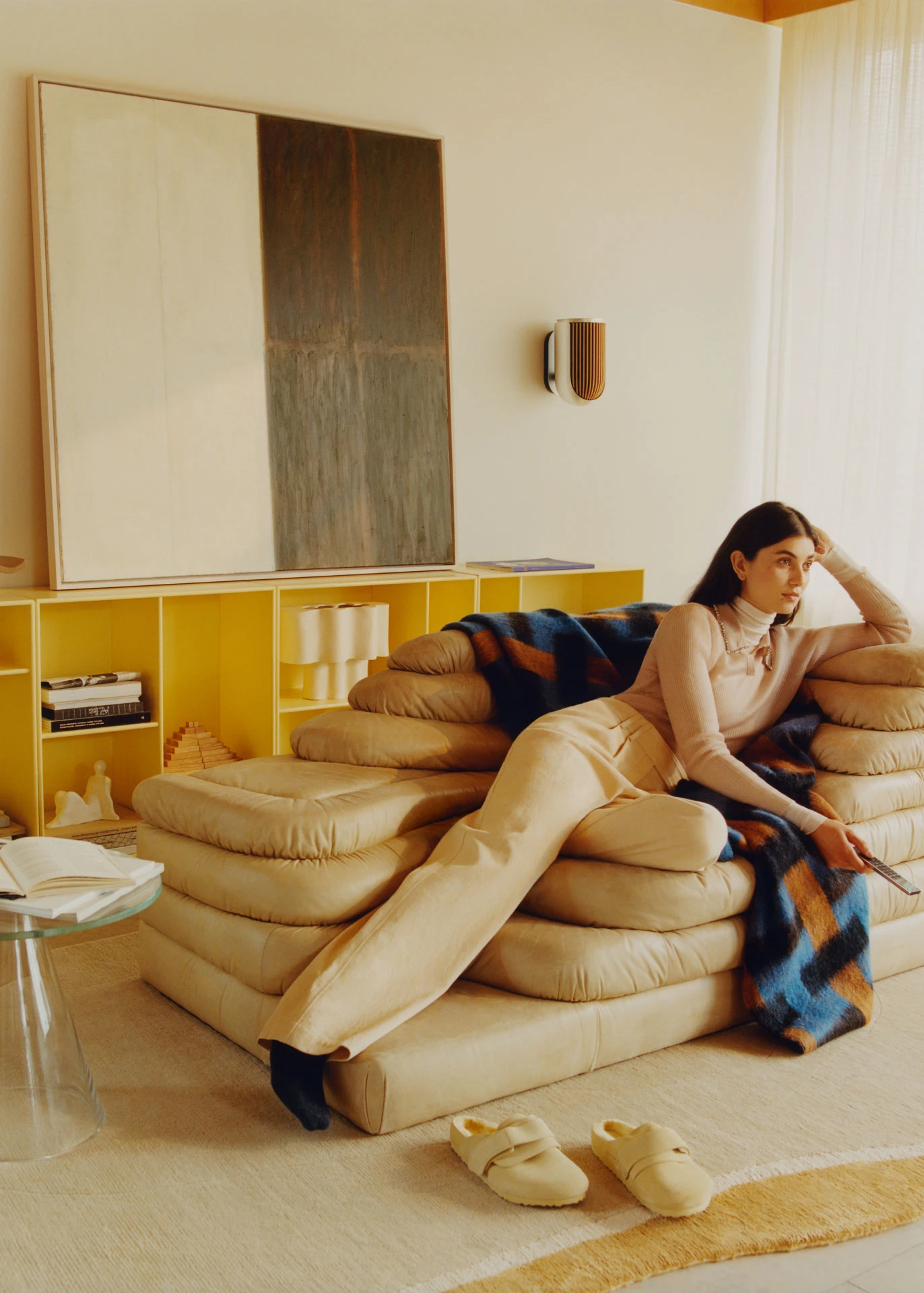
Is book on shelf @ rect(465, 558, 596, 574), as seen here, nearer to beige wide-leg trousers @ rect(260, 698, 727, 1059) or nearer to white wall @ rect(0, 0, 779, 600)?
white wall @ rect(0, 0, 779, 600)

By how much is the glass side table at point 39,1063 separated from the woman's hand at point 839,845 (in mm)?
1354

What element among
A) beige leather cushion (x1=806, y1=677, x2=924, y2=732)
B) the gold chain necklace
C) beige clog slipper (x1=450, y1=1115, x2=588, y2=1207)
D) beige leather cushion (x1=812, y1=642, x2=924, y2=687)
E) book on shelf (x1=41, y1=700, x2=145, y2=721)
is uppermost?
the gold chain necklace

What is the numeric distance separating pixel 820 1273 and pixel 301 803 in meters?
1.25

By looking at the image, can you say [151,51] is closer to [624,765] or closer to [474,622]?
[474,622]

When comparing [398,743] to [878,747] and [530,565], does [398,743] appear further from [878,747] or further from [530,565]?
[530,565]

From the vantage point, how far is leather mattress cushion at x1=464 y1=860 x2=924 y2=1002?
235 centimetres

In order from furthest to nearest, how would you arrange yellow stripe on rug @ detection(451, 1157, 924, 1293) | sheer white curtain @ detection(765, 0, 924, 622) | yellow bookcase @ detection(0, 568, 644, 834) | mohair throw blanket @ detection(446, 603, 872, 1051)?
sheer white curtain @ detection(765, 0, 924, 622)
yellow bookcase @ detection(0, 568, 644, 834)
mohair throw blanket @ detection(446, 603, 872, 1051)
yellow stripe on rug @ detection(451, 1157, 924, 1293)

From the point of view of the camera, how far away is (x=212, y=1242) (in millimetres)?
1859

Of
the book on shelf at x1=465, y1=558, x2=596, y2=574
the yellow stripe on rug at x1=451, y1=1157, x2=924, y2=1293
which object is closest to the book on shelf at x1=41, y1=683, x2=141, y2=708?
the book on shelf at x1=465, y1=558, x2=596, y2=574

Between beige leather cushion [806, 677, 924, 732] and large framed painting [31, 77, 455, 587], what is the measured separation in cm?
191

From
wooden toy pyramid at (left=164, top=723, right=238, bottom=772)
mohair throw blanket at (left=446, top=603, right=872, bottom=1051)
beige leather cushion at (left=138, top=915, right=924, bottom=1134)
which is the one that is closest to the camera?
beige leather cushion at (left=138, top=915, right=924, bottom=1134)

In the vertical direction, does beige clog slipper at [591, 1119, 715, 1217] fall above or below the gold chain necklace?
below

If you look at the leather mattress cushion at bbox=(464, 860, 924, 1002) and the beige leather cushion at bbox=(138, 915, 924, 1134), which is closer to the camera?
the beige leather cushion at bbox=(138, 915, 924, 1134)

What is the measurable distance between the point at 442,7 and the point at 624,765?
3.15 meters
